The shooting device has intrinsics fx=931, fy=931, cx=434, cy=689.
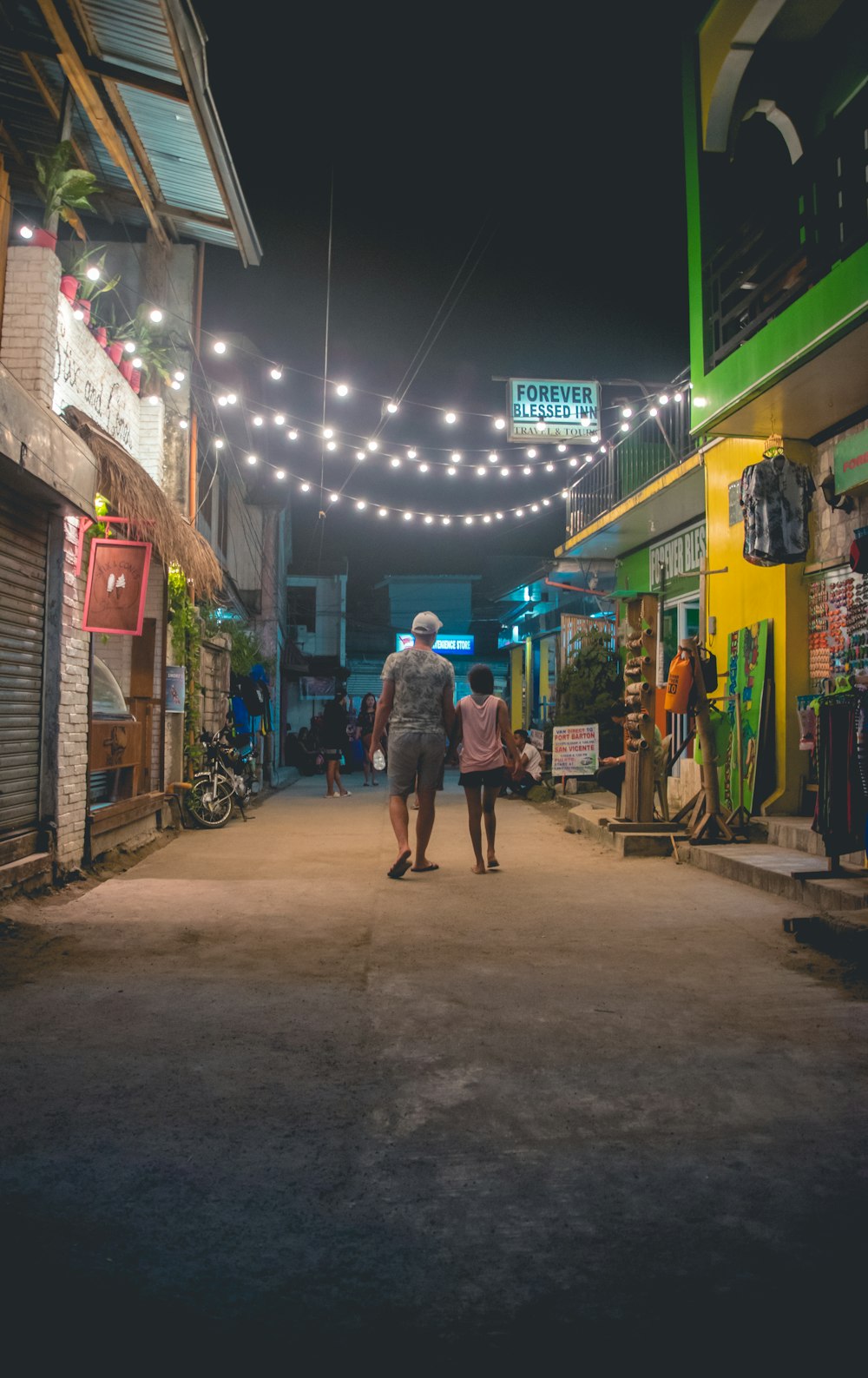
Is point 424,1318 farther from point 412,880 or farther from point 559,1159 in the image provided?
point 412,880

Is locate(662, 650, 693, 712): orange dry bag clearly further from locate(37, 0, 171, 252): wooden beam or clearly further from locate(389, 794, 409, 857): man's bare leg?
locate(37, 0, 171, 252): wooden beam

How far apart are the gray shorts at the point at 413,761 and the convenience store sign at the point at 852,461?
443 centimetres

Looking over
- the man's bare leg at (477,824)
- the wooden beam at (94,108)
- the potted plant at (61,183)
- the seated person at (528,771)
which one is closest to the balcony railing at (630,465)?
the seated person at (528,771)

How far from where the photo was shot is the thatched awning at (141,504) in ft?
25.9

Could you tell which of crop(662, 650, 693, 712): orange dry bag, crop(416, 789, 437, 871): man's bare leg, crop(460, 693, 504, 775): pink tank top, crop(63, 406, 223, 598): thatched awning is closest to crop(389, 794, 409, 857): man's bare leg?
crop(416, 789, 437, 871): man's bare leg

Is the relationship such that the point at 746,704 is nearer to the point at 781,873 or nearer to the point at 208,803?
the point at 781,873

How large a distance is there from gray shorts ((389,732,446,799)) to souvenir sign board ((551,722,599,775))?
503 cm

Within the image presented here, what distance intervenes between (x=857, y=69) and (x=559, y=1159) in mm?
9949

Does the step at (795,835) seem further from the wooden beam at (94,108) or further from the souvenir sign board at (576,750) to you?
the wooden beam at (94,108)

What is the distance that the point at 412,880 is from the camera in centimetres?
734

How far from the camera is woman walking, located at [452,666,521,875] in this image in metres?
7.74

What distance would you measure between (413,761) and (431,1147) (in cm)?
490

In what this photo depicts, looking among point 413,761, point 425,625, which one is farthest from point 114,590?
point 413,761

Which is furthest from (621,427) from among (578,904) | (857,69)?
(578,904)
